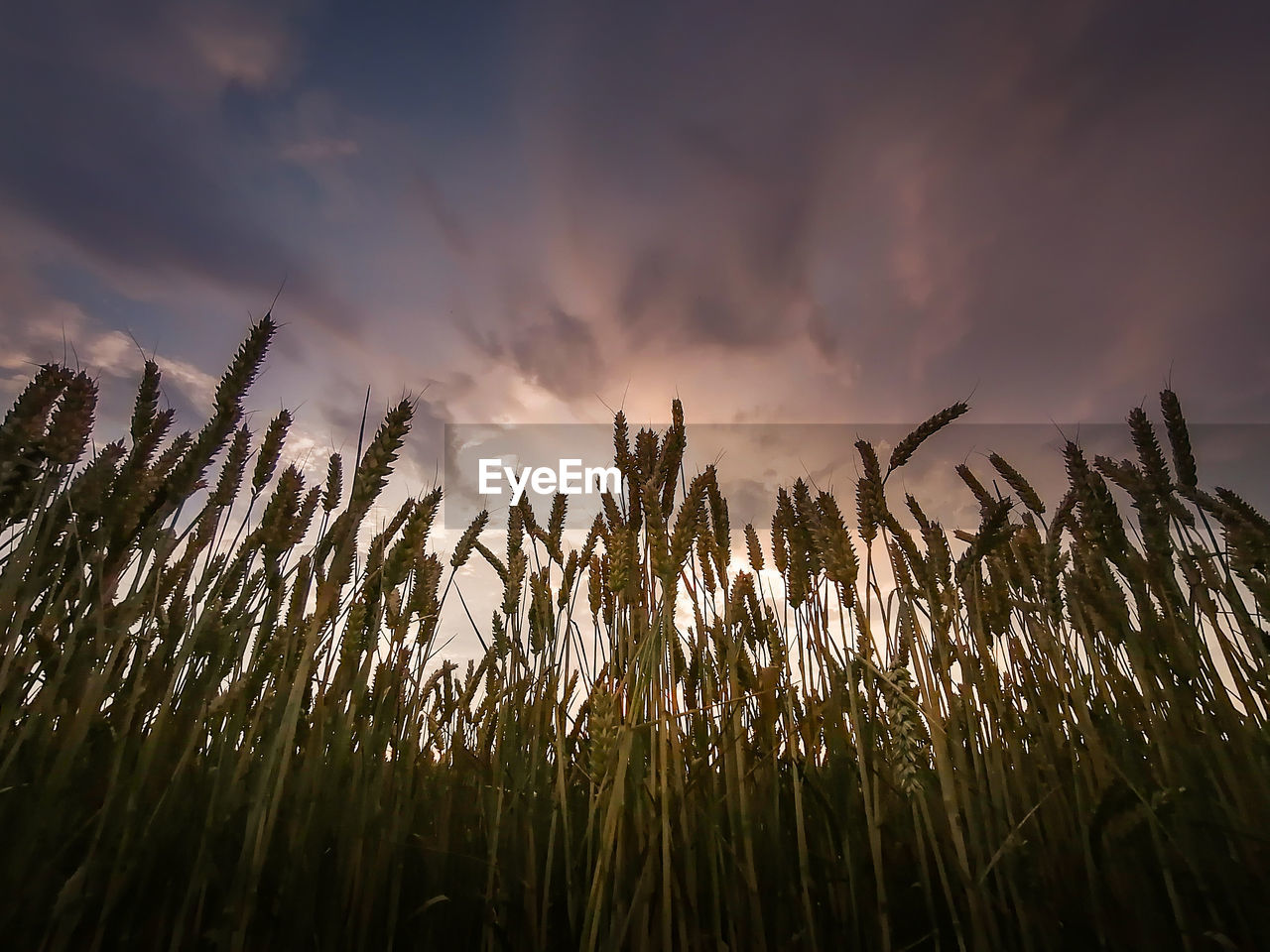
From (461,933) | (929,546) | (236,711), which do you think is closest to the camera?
(236,711)

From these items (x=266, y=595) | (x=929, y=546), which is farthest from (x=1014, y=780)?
(x=266, y=595)

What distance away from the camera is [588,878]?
1.41m

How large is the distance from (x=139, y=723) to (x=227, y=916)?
22.4 inches

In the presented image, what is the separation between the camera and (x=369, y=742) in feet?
5.38

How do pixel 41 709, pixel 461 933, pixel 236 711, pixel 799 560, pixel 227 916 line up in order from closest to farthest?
pixel 227 916
pixel 41 709
pixel 236 711
pixel 461 933
pixel 799 560

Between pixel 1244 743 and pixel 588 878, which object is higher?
pixel 1244 743

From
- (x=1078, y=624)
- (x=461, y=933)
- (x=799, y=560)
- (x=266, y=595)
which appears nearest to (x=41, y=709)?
(x=266, y=595)

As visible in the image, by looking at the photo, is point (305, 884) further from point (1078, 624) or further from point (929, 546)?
point (1078, 624)

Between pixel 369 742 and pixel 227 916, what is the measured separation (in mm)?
506

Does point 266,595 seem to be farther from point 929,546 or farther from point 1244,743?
point 1244,743

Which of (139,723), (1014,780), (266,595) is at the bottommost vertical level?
(1014,780)

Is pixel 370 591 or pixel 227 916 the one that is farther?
pixel 370 591

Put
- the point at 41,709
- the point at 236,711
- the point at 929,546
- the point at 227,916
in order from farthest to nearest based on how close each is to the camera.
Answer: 1. the point at 929,546
2. the point at 236,711
3. the point at 41,709
4. the point at 227,916

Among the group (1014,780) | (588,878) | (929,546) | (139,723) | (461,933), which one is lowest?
(461,933)
